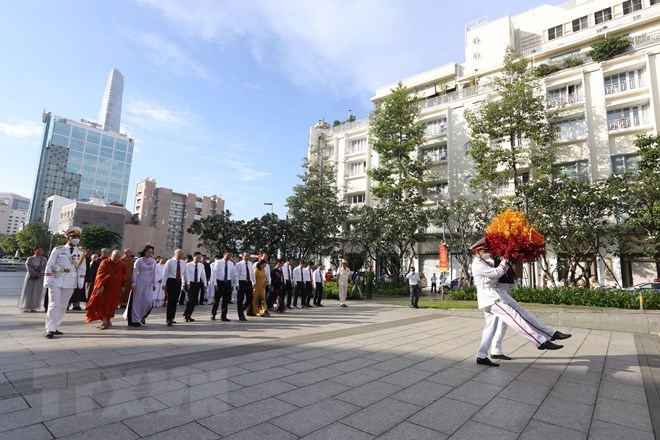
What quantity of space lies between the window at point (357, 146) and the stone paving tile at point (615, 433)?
3810 cm

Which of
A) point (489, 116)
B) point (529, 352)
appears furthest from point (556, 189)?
point (529, 352)

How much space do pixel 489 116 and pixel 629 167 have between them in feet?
34.0

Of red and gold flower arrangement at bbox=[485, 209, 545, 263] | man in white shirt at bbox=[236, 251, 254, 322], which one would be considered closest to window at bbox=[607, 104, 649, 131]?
red and gold flower arrangement at bbox=[485, 209, 545, 263]

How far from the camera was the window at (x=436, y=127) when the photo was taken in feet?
113

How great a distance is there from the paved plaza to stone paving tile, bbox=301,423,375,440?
18 mm

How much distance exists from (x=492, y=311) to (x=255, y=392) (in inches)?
148

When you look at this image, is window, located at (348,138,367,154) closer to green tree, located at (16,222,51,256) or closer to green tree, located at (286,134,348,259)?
green tree, located at (286,134,348,259)

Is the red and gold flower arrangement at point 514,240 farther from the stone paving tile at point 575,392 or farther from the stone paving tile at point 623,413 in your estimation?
the stone paving tile at point 623,413

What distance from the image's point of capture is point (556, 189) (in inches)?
797

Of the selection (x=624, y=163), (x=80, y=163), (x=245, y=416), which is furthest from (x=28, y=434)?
(x=80, y=163)

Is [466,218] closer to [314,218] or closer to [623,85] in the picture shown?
[314,218]

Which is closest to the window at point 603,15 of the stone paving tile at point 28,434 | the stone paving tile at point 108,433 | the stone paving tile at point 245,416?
the stone paving tile at point 245,416

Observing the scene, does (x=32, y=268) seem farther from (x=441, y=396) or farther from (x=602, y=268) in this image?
(x=602, y=268)

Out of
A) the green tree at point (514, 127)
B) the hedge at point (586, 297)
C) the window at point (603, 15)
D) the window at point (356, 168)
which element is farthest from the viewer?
the window at point (356, 168)
